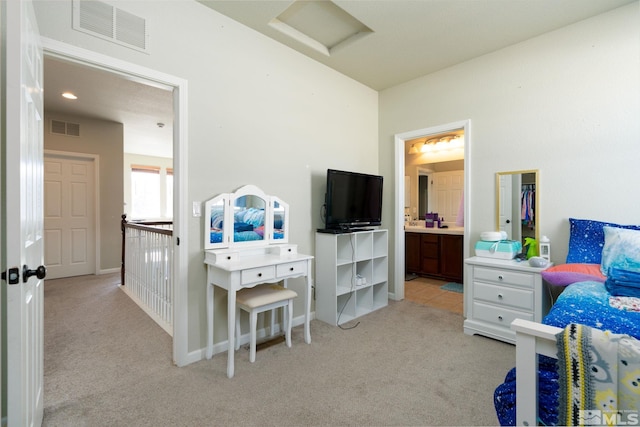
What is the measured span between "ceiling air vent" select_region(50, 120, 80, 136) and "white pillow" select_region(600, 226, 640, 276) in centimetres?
688

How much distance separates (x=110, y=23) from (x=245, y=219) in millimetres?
1600

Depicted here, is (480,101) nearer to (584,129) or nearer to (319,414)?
(584,129)

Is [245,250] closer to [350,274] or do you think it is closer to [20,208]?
[350,274]

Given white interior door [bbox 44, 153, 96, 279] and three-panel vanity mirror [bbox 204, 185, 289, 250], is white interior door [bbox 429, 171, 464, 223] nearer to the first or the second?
three-panel vanity mirror [bbox 204, 185, 289, 250]

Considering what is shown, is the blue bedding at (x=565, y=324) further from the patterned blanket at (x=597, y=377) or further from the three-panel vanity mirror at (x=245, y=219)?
the three-panel vanity mirror at (x=245, y=219)

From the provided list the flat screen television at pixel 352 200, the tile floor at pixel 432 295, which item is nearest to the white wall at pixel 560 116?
the tile floor at pixel 432 295

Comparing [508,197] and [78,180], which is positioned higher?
[78,180]

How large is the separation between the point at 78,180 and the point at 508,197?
637 cm

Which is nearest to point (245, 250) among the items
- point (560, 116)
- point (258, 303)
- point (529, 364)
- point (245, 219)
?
point (245, 219)

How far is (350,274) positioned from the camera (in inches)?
132

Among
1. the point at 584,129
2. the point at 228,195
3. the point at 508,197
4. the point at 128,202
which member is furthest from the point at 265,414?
the point at 128,202

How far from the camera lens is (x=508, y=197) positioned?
9.61 ft

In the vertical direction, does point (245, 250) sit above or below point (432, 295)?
above

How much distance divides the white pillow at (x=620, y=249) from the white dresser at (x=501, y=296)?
0.42 m
